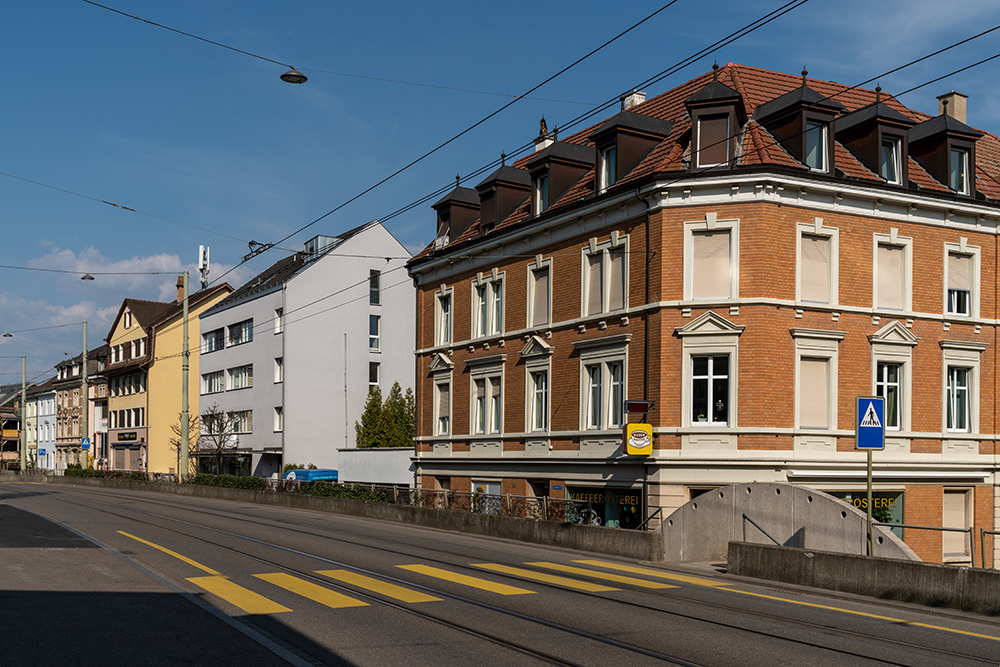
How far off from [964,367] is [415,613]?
72.5ft

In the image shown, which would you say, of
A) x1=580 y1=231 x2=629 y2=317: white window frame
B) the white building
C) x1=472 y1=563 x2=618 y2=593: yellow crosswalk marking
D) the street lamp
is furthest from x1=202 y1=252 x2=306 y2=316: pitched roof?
x1=472 y1=563 x2=618 y2=593: yellow crosswalk marking

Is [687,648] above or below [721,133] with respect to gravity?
below

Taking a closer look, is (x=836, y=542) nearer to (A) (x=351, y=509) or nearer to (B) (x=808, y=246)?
(B) (x=808, y=246)

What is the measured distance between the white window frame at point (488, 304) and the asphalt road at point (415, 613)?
45.9 feet

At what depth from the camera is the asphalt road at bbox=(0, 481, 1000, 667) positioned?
32.8 feet

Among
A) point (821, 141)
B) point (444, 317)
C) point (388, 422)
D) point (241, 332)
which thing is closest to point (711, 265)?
point (821, 141)

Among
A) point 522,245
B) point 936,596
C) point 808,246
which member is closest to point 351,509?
point 522,245

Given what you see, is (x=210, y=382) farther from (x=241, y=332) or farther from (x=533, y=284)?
(x=533, y=284)

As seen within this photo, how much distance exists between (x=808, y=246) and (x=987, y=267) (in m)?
6.60

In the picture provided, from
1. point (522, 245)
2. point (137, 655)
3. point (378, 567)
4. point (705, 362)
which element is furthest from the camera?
point (522, 245)

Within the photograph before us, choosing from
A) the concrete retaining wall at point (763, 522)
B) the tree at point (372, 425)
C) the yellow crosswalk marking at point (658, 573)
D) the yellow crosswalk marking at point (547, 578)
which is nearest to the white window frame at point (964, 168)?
the concrete retaining wall at point (763, 522)

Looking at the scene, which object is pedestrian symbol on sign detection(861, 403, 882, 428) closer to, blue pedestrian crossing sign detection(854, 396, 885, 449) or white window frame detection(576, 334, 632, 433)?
blue pedestrian crossing sign detection(854, 396, 885, 449)

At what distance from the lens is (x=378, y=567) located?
57.5 feet

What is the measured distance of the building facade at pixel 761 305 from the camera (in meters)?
25.8
